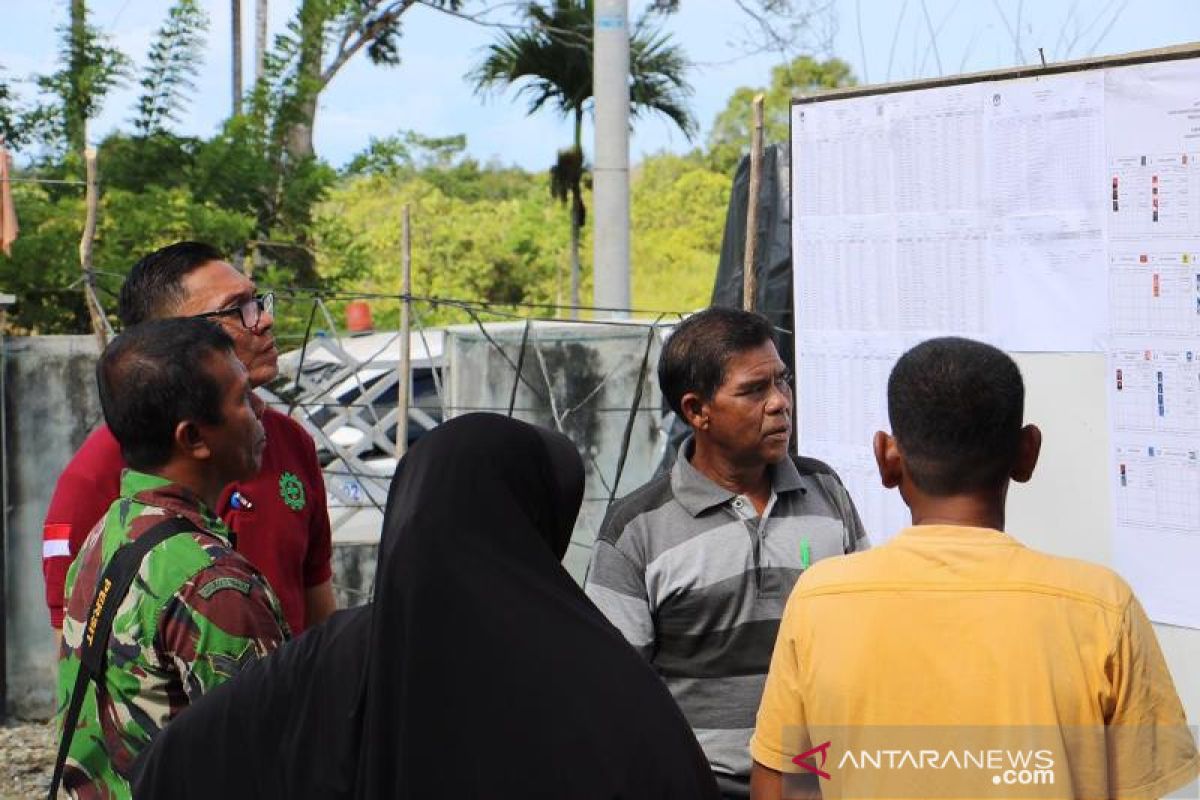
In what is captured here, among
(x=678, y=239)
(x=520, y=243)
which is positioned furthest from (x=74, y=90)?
(x=678, y=239)

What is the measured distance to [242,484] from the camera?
2.77m

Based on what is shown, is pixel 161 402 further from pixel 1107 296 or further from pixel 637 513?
pixel 1107 296

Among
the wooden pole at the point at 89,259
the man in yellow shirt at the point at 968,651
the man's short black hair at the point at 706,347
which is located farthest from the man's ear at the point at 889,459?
the wooden pole at the point at 89,259

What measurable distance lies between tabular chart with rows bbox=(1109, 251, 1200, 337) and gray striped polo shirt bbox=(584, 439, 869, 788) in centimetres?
116

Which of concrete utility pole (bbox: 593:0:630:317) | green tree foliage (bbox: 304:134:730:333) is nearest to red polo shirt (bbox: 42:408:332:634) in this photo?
concrete utility pole (bbox: 593:0:630:317)

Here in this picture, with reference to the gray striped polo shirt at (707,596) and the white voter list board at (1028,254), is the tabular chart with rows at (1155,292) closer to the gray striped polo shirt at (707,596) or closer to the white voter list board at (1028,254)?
the white voter list board at (1028,254)

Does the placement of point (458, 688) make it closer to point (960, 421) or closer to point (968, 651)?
point (968, 651)

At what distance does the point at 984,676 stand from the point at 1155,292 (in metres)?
1.80

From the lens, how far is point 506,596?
5.24 ft

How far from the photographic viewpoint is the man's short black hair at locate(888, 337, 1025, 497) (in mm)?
1974

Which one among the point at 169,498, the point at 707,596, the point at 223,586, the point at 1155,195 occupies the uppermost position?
the point at 1155,195

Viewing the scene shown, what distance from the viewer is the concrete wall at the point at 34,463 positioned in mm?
6766

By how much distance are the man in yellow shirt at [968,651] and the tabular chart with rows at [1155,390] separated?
58.2 inches

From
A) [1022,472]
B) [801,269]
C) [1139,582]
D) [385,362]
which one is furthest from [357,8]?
[1022,472]
